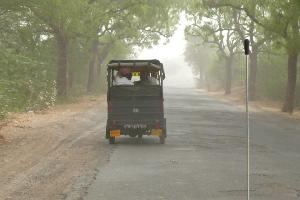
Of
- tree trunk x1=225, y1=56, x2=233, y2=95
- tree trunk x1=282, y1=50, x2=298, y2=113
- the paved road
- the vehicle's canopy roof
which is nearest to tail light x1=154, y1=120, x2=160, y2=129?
the paved road

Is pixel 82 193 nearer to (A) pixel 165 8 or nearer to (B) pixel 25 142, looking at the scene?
(B) pixel 25 142

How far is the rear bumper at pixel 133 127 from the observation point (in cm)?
1549

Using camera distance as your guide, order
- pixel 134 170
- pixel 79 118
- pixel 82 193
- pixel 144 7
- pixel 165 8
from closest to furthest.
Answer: pixel 82 193 < pixel 134 170 < pixel 79 118 < pixel 144 7 < pixel 165 8

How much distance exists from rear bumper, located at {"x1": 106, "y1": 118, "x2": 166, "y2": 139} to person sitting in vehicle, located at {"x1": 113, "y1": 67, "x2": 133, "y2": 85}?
3.85ft

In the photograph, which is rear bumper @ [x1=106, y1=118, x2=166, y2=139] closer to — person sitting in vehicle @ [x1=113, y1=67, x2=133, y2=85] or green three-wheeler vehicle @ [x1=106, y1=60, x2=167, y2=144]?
green three-wheeler vehicle @ [x1=106, y1=60, x2=167, y2=144]

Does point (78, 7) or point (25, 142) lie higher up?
point (78, 7)

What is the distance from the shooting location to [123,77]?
52.5 feet

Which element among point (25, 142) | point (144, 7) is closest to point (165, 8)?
point (144, 7)

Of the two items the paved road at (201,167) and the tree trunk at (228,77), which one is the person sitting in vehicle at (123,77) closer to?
the paved road at (201,167)

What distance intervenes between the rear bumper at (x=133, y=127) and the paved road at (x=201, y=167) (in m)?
0.39

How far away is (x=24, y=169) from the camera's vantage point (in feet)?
37.4

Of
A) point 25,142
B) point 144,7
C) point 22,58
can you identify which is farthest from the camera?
point 144,7

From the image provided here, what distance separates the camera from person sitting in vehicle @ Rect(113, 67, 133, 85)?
1589 centimetres

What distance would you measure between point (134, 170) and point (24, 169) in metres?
2.29
